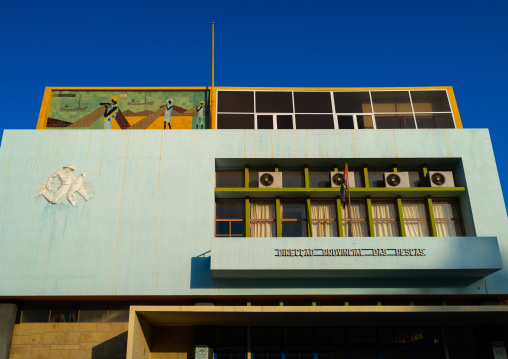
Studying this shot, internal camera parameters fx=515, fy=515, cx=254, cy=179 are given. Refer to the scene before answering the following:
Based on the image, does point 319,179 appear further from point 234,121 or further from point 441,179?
point 441,179

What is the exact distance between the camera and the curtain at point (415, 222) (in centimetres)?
2130

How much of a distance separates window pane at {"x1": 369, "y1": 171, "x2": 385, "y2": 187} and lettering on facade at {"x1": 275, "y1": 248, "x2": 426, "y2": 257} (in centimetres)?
371

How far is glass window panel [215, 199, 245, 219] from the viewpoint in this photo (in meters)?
21.5

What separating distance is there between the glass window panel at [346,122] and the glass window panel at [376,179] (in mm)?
2642

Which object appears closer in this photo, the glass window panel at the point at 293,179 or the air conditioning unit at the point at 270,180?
the air conditioning unit at the point at 270,180

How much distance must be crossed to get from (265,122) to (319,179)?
3823 millimetres

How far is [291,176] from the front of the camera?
72.8 feet

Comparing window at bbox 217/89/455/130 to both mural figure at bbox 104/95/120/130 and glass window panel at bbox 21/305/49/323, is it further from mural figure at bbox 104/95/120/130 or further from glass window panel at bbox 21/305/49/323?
glass window panel at bbox 21/305/49/323

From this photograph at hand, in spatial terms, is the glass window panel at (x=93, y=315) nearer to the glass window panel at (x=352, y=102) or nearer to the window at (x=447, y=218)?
the glass window panel at (x=352, y=102)

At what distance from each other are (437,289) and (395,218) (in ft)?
11.5

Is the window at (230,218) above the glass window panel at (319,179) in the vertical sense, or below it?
below

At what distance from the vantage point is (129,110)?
2406 cm

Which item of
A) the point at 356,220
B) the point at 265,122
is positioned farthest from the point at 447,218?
the point at 265,122

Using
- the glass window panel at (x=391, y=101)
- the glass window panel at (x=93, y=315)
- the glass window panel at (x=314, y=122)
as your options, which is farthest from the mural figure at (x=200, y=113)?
the glass window panel at (x=93, y=315)
